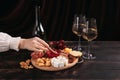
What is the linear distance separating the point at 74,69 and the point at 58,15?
122 centimetres

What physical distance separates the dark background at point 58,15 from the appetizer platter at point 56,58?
974 mm

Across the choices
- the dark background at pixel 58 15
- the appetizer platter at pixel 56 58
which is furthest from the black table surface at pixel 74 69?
the dark background at pixel 58 15

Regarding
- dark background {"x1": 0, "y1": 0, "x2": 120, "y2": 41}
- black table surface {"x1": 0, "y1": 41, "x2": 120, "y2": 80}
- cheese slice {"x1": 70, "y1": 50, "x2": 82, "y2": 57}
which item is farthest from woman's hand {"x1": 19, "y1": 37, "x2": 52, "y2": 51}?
dark background {"x1": 0, "y1": 0, "x2": 120, "y2": 41}

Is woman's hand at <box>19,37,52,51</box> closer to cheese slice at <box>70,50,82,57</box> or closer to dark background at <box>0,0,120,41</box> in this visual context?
cheese slice at <box>70,50,82,57</box>

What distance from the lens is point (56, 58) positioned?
1321 mm

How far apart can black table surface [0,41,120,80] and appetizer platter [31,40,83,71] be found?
0.02 m

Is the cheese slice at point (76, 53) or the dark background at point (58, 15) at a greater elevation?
the dark background at point (58, 15)

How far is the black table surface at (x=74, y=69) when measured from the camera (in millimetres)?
1229

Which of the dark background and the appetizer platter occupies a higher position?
the dark background

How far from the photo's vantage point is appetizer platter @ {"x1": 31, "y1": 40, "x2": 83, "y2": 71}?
128cm

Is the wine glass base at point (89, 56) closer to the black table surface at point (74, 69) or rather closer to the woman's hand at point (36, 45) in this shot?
the black table surface at point (74, 69)

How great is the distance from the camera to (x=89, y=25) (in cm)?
141

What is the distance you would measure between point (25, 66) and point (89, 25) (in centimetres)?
41

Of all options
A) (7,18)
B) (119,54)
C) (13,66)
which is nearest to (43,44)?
(13,66)
